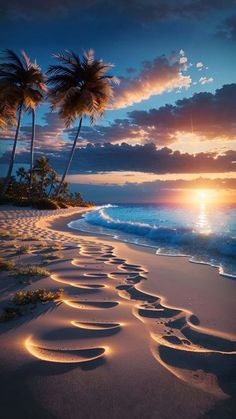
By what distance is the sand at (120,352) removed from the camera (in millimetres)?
1746

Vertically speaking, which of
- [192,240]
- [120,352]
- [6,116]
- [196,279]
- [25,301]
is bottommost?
[192,240]

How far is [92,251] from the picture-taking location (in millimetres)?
6840

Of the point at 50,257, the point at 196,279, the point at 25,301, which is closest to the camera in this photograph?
the point at 25,301

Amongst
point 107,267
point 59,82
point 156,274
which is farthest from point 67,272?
point 59,82

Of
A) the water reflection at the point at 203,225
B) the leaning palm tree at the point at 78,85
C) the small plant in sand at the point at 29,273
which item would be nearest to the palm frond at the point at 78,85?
the leaning palm tree at the point at 78,85

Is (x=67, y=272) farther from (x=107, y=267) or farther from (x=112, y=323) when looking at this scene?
(x=112, y=323)

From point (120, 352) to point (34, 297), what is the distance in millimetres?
1496

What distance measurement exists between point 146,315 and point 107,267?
2.20m

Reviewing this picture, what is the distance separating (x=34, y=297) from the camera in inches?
131

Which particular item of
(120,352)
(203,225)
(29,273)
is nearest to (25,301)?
(29,273)

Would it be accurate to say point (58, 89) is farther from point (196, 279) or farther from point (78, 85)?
point (196, 279)

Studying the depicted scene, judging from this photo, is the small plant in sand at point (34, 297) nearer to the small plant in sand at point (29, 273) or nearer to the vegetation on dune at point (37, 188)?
the small plant in sand at point (29, 273)

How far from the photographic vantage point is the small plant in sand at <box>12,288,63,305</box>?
3.25m

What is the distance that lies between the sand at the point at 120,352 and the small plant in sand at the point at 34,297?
0.12 meters
